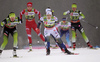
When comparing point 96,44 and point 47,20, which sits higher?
point 47,20

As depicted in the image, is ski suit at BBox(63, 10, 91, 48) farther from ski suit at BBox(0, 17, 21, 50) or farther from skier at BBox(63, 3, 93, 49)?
ski suit at BBox(0, 17, 21, 50)

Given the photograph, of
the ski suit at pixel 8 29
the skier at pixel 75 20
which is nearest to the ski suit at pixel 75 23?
the skier at pixel 75 20

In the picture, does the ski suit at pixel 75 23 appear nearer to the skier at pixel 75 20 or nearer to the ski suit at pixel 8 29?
the skier at pixel 75 20

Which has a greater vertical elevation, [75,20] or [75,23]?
[75,20]

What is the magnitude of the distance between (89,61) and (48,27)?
6.47 feet

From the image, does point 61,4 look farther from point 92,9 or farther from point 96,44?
Result: point 96,44

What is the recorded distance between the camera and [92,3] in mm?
9367

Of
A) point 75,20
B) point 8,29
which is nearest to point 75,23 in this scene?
point 75,20

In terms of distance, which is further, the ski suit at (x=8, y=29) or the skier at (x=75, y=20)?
the skier at (x=75, y=20)

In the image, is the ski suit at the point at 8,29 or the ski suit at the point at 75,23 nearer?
the ski suit at the point at 8,29

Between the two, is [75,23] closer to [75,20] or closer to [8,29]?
[75,20]

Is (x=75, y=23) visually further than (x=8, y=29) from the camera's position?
Yes

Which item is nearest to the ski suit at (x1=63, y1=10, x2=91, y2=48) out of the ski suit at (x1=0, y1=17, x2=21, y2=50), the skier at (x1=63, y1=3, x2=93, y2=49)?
the skier at (x1=63, y1=3, x2=93, y2=49)

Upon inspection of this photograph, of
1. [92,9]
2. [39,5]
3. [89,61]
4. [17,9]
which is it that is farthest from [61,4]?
[89,61]
